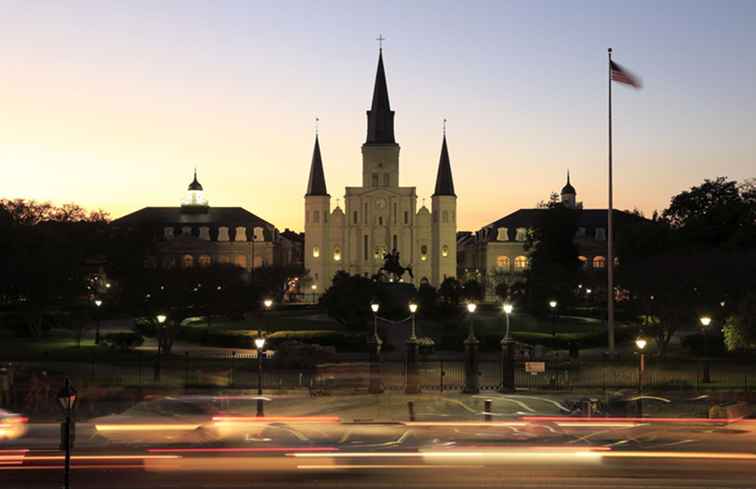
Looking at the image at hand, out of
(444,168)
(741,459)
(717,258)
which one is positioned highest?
(444,168)

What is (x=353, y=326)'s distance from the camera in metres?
56.9

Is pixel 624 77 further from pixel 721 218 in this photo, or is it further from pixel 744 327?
pixel 721 218

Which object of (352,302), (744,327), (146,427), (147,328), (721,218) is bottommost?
(146,427)

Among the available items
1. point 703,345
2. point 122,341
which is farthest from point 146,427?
point 703,345

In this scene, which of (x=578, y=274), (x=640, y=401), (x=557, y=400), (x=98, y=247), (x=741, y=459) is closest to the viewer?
(x=741, y=459)

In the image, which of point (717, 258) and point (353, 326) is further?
point (353, 326)

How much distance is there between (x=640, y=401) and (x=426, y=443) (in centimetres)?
734

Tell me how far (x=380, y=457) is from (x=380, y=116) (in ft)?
340

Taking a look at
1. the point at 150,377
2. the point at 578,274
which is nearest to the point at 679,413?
the point at 150,377

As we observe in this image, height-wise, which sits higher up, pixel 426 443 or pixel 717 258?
pixel 717 258

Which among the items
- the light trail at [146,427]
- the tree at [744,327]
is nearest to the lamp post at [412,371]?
the tree at [744,327]

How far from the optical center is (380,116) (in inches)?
4749

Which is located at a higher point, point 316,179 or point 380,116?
point 380,116

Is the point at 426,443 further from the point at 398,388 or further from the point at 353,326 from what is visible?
the point at 353,326
